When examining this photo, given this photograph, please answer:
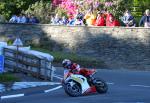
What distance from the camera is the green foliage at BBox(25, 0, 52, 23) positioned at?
1590 inches

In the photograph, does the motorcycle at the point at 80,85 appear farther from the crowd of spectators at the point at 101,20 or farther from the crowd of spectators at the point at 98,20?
the crowd of spectators at the point at 101,20

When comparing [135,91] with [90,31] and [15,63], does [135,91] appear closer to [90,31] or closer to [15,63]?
[15,63]

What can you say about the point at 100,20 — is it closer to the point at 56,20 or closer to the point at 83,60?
the point at 83,60

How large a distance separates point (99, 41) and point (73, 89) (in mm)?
13785

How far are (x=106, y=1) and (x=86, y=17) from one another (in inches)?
65.1

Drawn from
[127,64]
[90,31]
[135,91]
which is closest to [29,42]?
[90,31]

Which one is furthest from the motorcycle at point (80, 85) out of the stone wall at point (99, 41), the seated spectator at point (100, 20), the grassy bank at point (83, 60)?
the seated spectator at point (100, 20)

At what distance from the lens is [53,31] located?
1394 inches

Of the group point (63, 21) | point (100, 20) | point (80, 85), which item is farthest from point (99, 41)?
point (80, 85)

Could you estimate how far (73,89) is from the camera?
2047 centimetres

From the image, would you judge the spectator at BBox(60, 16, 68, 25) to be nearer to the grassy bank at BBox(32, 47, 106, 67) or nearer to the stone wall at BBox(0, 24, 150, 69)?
the stone wall at BBox(0, 24, 150, 69)

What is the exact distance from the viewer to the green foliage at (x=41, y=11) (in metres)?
40.4

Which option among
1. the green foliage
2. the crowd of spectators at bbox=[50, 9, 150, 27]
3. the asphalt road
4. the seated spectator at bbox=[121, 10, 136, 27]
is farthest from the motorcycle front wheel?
the green foliage

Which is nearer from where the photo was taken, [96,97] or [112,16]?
[96,97]
